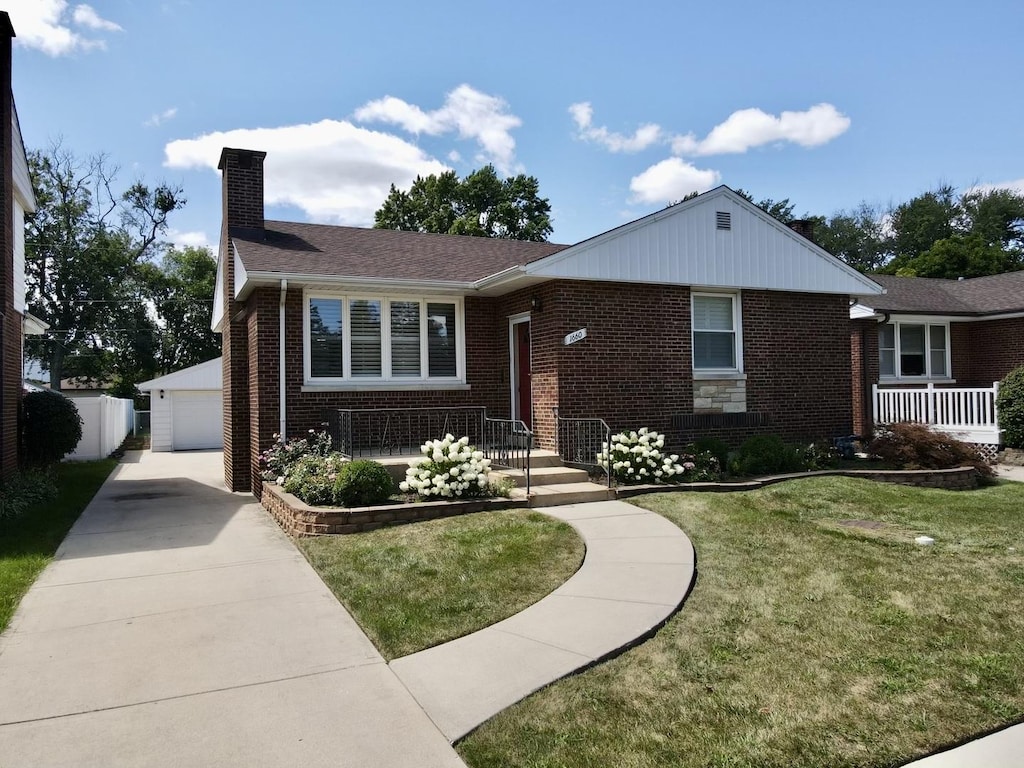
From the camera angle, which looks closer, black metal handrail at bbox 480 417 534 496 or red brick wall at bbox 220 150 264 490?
black metal handrail at bbox 480 417 534 496

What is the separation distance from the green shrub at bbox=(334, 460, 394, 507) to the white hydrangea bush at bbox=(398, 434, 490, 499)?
44 cm

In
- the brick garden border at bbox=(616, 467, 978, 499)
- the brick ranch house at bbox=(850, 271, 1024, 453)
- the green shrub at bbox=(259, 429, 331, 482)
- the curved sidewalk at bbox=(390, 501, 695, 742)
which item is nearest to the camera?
the curved sidewalk at bbox=(390, 501, 695, 742)

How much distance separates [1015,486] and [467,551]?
10253 mm

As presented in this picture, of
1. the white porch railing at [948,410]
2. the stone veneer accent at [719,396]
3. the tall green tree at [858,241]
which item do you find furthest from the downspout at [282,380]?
the tall green tree at [858,241]

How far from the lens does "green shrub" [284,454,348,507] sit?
9.01 m

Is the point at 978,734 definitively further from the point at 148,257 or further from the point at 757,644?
the point at 148,257

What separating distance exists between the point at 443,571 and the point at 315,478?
3.48m

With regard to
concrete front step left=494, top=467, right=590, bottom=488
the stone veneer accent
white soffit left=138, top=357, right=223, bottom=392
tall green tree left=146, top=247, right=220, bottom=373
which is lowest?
concrete front step left=494, top=467, right=590, bottom=488

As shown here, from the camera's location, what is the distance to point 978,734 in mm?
3639

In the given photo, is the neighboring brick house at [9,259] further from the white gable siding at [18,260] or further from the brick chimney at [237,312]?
the brick chimney at [237,312]

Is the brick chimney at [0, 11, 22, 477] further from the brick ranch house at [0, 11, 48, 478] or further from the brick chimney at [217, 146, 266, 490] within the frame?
the brick chimney at [217, 146, 266, 490]

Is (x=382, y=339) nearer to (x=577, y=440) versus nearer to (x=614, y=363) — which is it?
(x=577, y=440)

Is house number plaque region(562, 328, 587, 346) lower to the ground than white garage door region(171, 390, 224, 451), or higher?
higher

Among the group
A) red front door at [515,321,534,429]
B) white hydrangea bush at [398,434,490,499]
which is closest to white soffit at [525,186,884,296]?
red front door at [515,321,534,429]
